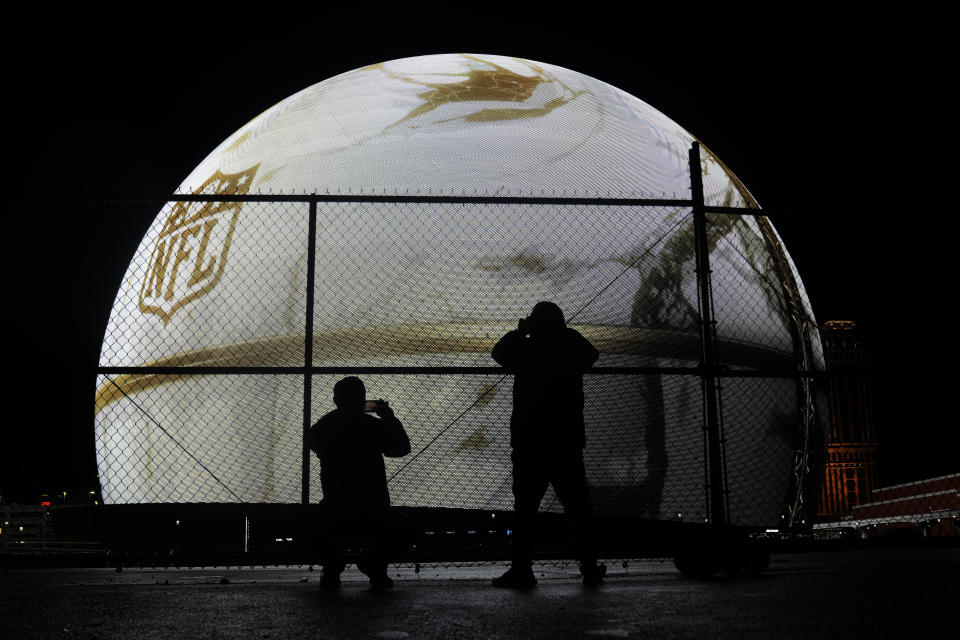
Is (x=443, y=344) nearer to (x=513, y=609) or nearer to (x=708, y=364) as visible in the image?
(x=708, y=364)

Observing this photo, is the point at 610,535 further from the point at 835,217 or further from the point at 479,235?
the point at 835,217

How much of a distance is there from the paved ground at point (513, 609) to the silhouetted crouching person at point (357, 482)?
0.20 m

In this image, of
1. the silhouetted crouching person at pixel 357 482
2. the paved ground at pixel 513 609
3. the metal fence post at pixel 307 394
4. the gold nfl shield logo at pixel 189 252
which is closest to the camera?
the paved ground at pixel 513 609

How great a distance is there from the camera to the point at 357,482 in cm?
400

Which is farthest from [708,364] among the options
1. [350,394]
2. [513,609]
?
[513,609]

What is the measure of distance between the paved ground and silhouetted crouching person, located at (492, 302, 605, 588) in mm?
311

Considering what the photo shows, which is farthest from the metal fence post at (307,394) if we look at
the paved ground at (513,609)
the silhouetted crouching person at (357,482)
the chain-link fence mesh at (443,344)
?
the chain-link fence mesh at (443,344)

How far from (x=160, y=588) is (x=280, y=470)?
2.70 meters

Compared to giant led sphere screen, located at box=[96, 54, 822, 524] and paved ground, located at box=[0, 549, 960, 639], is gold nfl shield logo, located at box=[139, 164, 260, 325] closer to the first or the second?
giant led sphere screen, located at box=[96, 54, 822, 524]

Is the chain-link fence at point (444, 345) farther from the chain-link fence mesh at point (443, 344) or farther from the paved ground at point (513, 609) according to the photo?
the paved ground at point (513, 609)

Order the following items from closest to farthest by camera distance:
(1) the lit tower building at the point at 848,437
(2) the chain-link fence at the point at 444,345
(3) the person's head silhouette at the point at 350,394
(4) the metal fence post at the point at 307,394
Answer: (3) the person's head silhouette at the point at 350,394 < (4) the metal fence post at the point at 307,394 < (2) the chain-link fence at the point at 444,345 < (1) the lit tower building at the point at 848,437

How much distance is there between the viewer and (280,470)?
6.70m

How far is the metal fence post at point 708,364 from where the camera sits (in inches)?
179

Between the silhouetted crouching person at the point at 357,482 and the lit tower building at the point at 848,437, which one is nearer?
the silhouetted crouching person at the point at 357,482
